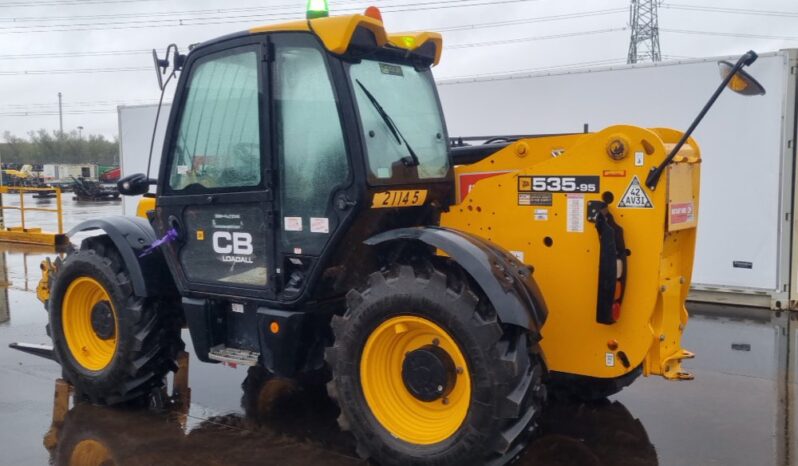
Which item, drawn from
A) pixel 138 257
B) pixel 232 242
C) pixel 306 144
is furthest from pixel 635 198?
pixel 138 257

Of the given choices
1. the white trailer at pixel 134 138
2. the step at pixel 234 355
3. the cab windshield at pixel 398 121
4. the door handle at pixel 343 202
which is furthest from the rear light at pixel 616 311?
the white trailer at pixel 134 138

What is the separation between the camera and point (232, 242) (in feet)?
15.0

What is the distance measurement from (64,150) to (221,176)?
70706mm

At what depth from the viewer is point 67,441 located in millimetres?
4609

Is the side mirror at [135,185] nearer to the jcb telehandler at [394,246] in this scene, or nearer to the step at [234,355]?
the jcb telehandler at [394,246]

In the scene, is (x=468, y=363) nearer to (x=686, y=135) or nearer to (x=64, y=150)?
(x=686, y=135)

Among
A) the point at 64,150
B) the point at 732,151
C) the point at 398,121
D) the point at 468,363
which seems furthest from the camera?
the point at 64,150

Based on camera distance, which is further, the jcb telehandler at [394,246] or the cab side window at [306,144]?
the cab side window at [306,144]

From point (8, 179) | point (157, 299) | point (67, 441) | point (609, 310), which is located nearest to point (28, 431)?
point (67, 441)

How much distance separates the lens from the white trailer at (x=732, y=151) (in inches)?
320

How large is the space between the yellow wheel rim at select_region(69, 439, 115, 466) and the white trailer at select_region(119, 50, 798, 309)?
673 centimetres

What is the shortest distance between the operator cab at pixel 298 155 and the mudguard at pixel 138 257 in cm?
28

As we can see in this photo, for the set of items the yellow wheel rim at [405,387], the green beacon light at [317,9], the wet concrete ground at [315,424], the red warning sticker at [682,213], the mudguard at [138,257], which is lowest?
the wet concrete ground at [315,424]

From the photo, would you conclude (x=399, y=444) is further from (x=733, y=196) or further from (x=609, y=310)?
(x=733, y=196)
